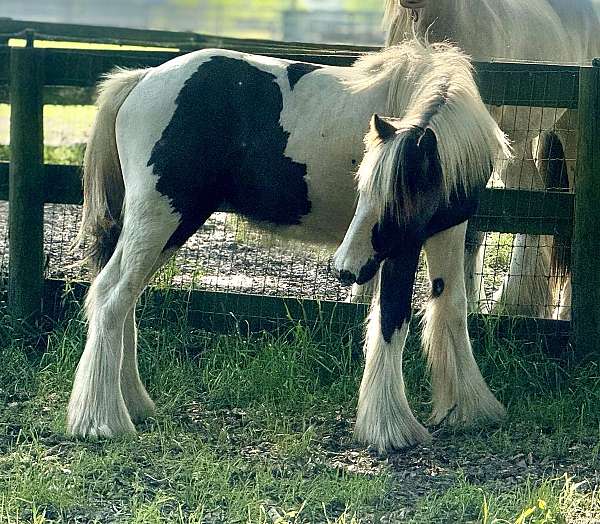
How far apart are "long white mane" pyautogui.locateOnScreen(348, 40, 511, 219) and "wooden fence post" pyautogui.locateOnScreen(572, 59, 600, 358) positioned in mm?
952

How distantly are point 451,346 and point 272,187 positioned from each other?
1106 mm

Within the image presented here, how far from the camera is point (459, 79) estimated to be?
172 inches

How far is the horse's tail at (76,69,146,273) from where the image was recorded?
4.78 metres

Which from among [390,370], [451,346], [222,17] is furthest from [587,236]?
[222,17]

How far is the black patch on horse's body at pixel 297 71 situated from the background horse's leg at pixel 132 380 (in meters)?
0.98

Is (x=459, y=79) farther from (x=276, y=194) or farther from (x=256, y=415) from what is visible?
(x=256, y=415)

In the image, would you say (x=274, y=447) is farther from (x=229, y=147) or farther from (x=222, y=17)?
(x=222, y=17)

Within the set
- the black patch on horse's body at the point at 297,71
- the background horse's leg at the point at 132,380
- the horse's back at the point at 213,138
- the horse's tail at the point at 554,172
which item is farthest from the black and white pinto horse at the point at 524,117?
the background horse's leg at the point at 132,380

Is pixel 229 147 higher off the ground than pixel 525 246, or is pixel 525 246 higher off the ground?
pixel 229 147

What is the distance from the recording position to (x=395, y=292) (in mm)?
4480

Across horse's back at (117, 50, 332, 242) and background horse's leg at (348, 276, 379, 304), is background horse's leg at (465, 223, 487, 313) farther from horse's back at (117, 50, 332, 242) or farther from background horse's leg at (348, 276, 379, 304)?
horse's back at (117, 50, 332, 242)

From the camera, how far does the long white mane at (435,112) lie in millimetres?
4066

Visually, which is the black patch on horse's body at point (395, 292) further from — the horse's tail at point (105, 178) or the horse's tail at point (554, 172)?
the horse's tail at point (554, 172)

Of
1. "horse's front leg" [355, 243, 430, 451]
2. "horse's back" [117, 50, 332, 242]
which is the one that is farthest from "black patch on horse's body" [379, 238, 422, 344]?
"horse's back" [117, 50, 332, 242]
